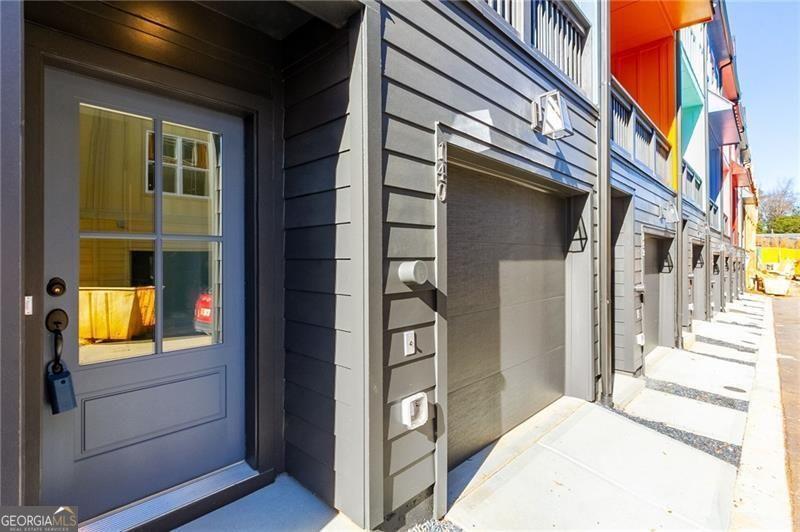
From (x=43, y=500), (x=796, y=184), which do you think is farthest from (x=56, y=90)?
(x=796, y=184)

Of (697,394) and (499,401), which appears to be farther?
(697,394)

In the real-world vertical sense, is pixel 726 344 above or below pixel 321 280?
below

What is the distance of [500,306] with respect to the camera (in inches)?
107

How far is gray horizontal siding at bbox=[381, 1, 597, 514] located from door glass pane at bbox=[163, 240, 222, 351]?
0.81 meters

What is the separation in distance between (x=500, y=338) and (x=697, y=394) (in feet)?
9.00

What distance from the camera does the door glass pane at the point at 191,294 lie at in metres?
1.63

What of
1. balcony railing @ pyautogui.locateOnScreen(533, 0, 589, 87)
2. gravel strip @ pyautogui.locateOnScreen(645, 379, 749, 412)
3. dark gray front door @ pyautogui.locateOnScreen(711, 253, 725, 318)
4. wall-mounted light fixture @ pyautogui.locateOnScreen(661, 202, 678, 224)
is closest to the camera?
balcony railing @ pyautogui.locateOnScreen(533, 0, 589, 87)

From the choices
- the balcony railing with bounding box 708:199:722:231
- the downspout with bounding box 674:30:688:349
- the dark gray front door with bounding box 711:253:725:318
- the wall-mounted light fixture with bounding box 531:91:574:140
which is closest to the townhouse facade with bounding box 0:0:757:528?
the wall-mounted light fixture with bounding box 531:91:574:140

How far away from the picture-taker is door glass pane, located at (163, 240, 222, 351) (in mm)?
1630

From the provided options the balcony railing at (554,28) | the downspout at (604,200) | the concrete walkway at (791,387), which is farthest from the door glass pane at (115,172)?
the concrete walkway at (791,387)

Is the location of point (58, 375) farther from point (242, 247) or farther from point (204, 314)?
point (242, 247)

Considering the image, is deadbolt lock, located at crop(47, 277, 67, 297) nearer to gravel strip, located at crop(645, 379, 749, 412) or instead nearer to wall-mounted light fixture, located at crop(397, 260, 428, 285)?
wall-mounted light fixture, located at crop(397, 260, 428, 285)

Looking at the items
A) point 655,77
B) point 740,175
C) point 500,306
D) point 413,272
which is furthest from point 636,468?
point 740,175

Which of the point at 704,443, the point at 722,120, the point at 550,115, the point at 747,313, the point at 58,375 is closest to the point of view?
the point at 58,375
